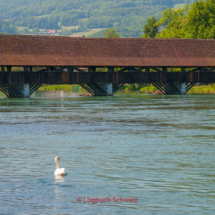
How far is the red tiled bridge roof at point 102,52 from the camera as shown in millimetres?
50156

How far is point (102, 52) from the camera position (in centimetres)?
5347

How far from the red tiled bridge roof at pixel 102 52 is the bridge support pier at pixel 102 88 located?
3030mm

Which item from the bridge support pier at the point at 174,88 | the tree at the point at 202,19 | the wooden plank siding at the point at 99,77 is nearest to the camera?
the wooden plank siding at the point at 99,77

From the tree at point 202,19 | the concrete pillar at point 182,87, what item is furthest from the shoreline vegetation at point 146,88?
the tree at point 202,19

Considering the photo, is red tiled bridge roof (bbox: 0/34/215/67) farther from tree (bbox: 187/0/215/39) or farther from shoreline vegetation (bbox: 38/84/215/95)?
tree (bbox: 187/0/215/39)

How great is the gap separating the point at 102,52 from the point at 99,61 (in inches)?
74.8

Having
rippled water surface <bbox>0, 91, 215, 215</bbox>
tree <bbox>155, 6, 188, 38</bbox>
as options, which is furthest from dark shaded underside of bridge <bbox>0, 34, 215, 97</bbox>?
rippled water surface <bbox>0, 91, 215, 215</bbox>

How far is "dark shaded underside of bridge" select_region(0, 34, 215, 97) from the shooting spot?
164 ft

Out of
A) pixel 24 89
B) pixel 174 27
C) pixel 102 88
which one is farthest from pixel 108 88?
pixel 174 27

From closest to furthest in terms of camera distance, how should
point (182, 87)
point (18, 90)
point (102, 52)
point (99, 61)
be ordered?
1. point (18, 90)
2. point (99, 61)
3. point (102, 52)
4. point (182, 87)

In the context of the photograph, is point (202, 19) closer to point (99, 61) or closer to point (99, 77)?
point (99, 77)

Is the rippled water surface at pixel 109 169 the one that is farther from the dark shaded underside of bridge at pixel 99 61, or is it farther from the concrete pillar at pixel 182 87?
the concrete pillar at pixel 182 87

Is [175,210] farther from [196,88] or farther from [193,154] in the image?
[196,88]

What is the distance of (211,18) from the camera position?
70375 mm
